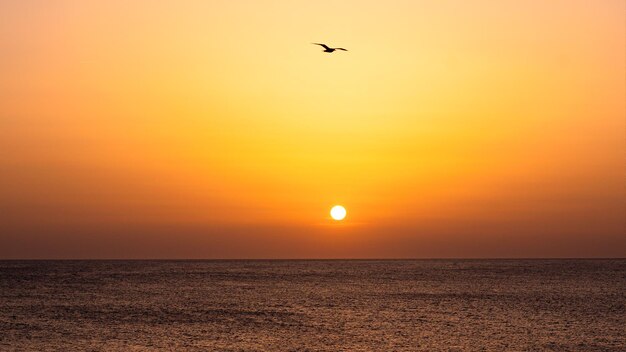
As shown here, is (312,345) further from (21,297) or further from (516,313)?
(21,297)

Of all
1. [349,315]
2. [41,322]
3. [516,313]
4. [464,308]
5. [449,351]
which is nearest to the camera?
[449,351]

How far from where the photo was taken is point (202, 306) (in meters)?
92.4

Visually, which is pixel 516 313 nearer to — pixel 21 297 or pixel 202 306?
pixel 202 306

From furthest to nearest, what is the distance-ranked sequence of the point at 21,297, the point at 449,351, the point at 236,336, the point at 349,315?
the point at 21,297 < the point at 349,315 < the point at 236,336 < the point at 449,351

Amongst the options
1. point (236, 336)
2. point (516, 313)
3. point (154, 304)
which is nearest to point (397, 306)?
point (516, 313)

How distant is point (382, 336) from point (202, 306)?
3494 centimetres

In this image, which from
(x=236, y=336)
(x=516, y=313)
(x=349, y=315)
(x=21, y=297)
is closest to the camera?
(x=236, y=336)

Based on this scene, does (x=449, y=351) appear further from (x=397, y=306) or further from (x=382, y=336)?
(x=397, y=306)

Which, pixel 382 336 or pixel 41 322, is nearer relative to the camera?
pixel 382 336

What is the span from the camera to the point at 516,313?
85.7 meters

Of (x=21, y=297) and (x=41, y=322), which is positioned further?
(x=21, y=297)

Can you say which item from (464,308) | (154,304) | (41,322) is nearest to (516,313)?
(464,308)

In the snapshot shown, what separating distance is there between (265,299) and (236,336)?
44834mm

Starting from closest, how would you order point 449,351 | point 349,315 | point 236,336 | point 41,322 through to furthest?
1. point 449,351
2. point 236,336
3. point 41,322
4. point 349,315
